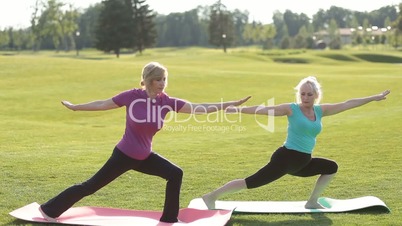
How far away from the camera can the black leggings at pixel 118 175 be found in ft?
23.6

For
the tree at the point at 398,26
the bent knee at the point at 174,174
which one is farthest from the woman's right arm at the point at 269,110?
the tree at the point at 398,26

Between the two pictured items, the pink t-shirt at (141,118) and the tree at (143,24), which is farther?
the tree at (143,24)

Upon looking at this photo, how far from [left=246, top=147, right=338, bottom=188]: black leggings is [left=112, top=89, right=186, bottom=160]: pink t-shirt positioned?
4.72ft

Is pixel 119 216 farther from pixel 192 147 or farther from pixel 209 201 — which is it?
pixel 192 147

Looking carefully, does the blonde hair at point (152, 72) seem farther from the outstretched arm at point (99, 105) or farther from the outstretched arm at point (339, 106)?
the outstretched arm at point (339, 106)

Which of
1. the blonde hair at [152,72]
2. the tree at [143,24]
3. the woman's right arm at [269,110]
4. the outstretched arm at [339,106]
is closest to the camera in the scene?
the blonde hair at [152,72]

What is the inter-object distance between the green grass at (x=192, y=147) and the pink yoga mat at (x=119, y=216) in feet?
0.65

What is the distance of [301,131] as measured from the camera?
25.0 ft

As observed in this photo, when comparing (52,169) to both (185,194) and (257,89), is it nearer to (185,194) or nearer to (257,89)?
(185,194)

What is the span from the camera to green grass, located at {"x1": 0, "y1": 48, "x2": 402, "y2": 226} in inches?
351

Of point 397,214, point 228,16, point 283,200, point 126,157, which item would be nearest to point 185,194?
point 283,200

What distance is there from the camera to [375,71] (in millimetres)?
43969

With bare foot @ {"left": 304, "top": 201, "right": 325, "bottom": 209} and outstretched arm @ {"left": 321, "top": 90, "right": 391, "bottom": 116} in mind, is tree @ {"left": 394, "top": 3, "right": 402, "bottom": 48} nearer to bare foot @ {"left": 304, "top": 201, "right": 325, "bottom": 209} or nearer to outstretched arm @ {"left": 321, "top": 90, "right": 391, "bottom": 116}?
outstretched arm @ {"left": 321, "top": 90, "right": 391, "bottom": 116}

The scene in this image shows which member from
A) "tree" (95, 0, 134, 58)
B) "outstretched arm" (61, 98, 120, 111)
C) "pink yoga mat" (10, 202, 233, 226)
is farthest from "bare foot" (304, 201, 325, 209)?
"tree" (95, 0, 134, 58)
